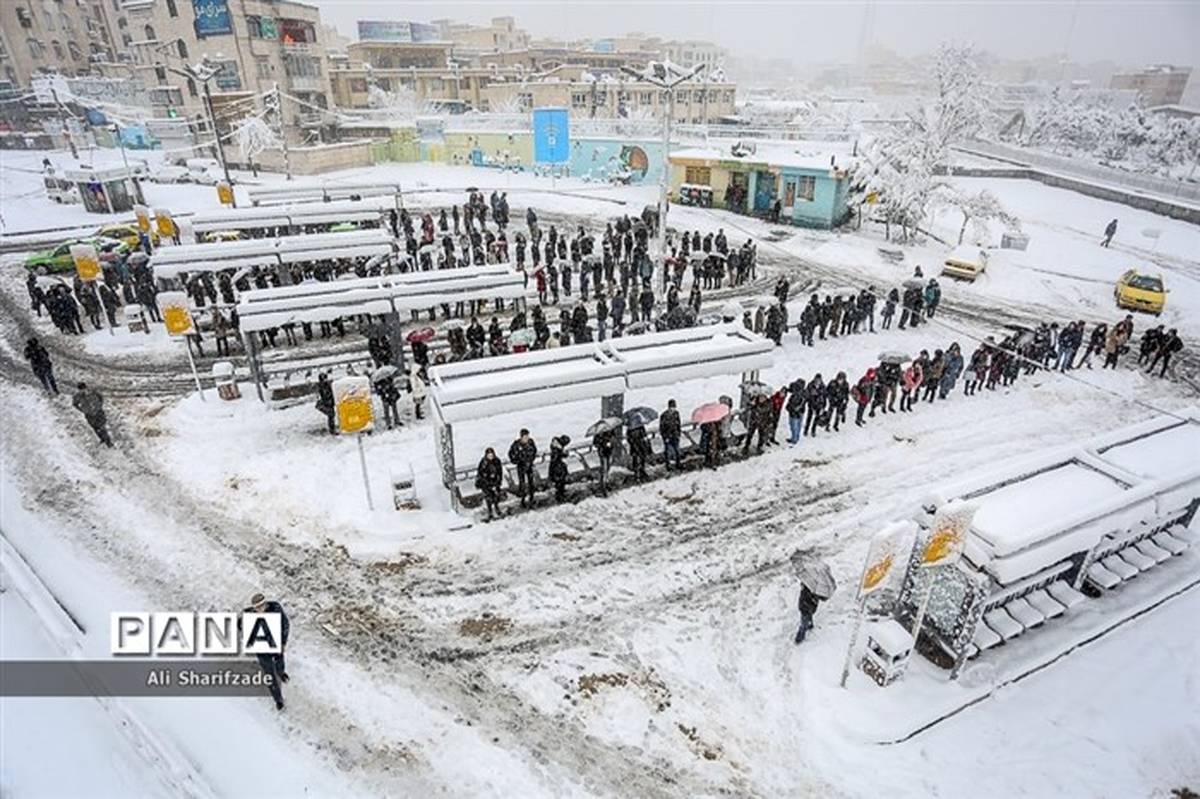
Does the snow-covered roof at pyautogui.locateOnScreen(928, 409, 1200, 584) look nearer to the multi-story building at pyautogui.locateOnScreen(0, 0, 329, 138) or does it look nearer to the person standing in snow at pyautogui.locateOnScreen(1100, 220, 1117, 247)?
the person standing in snow at pyautogui.locateOnScreen(1100, 220, 1117, 247)

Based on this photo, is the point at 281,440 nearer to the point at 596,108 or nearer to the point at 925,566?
the point at 925,566

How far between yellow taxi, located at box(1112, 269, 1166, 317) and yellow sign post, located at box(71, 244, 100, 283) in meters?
29.9

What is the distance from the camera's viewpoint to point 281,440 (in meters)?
13.3

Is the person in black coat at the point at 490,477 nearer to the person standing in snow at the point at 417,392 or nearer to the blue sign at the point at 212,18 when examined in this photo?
the person standing in snow at the point at 417,392

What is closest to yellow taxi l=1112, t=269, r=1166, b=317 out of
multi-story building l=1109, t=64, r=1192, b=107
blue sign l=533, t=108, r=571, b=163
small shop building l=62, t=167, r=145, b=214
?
blue sign l=533, t=108, r=571, b=163

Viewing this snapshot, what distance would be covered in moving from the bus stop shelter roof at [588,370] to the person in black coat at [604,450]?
2.42ft

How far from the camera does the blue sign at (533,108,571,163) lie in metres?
36.6

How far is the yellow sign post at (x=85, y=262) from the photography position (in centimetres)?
1742

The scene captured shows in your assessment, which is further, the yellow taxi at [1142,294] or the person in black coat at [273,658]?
the yellow taxi at [1142,294]

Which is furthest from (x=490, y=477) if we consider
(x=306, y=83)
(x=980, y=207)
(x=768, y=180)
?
(x=306, y=83)

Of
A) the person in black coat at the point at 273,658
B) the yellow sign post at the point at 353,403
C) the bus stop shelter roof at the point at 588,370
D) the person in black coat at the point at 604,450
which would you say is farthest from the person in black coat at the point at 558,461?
the person in black coat at the point at 273,658

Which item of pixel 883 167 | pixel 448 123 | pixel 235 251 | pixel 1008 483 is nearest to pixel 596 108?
pixel 448 123

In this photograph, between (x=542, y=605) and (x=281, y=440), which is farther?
(x=281, y=440)

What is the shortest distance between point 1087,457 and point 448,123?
40434mm
